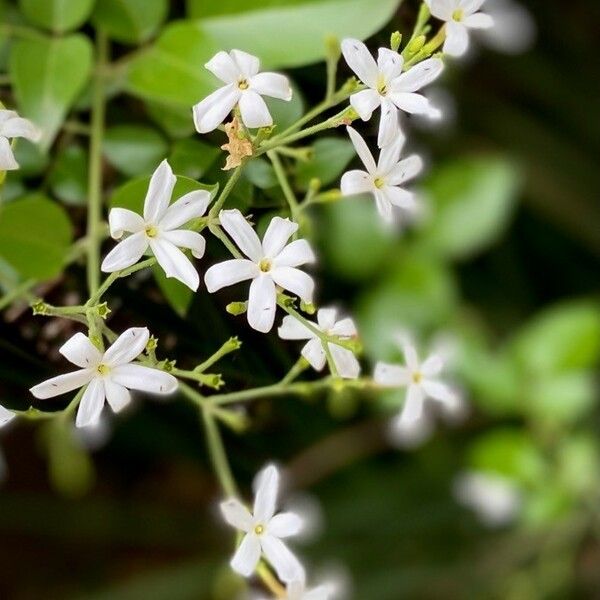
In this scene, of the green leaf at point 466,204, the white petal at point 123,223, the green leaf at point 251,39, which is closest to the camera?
the white petal at point 123,223

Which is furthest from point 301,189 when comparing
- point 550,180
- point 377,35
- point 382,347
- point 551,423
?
point 550,180

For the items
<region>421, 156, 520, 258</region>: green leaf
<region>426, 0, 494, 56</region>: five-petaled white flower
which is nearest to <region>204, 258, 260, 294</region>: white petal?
<region>426, 0, 494, 56</region>: five-petaled white flower

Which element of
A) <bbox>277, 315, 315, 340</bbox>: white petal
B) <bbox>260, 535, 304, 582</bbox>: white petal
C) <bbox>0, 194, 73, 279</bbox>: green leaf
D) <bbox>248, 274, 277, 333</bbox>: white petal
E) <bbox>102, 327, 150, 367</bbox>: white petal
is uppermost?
<bbox>0, 194, 73, 279</bbox>: green leaf

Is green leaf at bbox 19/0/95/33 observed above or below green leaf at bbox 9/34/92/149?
above

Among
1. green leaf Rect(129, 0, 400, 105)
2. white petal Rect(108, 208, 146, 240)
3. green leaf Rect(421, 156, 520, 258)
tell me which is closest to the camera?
white petal Rect(108, 208, 146, 240)

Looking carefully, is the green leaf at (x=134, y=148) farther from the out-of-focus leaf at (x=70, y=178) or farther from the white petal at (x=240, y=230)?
the white petal at (x=240, y=230)

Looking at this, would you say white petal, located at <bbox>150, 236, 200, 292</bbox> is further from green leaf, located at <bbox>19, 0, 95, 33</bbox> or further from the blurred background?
green leaf, located at <bbox>19, 0, 95, 33</bbox>

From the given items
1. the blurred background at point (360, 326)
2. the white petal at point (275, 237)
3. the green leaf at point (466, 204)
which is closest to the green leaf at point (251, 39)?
the blurred background at point (360, 326)
